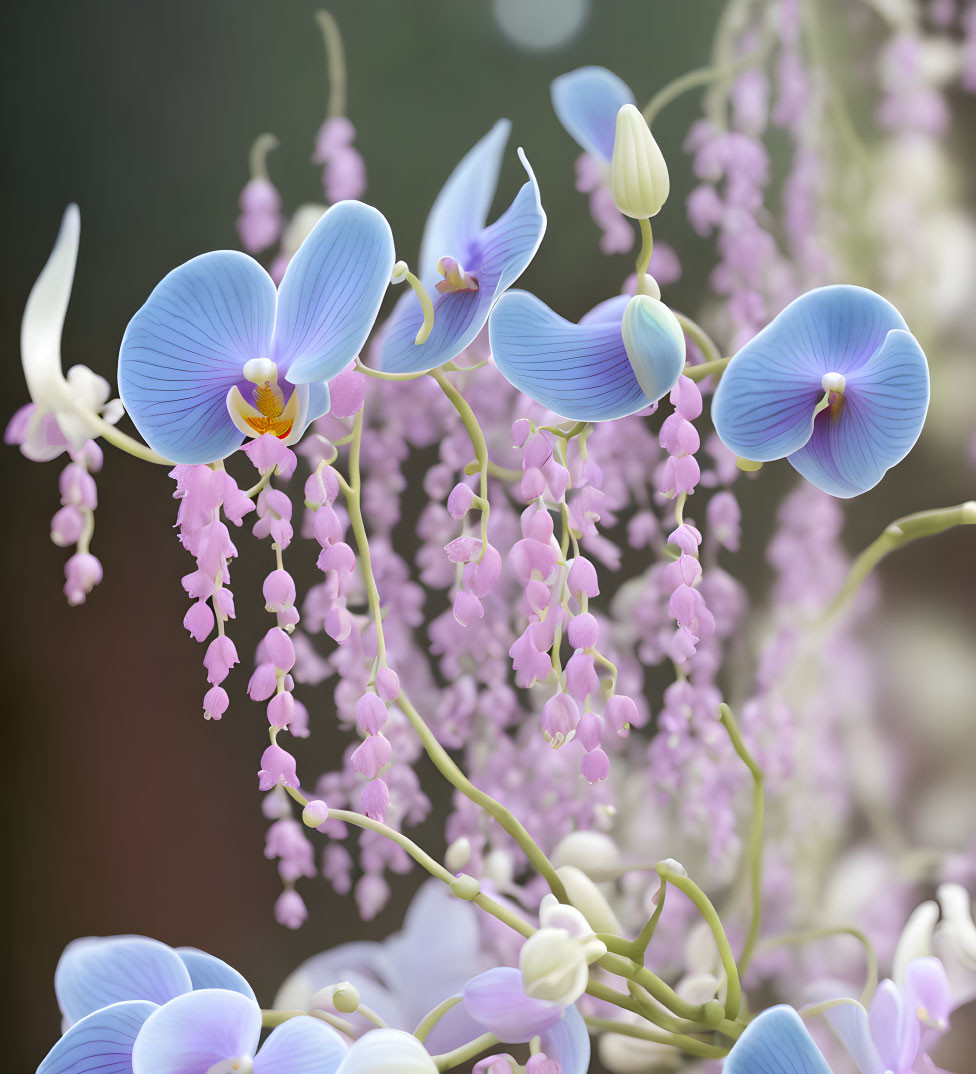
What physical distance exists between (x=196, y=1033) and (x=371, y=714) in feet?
0.55

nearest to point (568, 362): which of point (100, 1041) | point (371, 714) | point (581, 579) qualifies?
point (581, 579)

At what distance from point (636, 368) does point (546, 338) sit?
0.06 metres

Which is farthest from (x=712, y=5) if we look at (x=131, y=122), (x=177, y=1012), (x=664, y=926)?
(x=177, y=1012)

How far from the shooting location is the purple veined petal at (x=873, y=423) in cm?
48

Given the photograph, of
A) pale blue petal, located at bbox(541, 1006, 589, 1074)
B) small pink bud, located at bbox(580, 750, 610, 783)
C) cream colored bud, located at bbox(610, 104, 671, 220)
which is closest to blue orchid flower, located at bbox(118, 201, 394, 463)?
cream colored bud, located at bbox(610, 104, 671, 220)

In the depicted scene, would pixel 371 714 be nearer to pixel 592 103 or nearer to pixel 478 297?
pixel 478 297

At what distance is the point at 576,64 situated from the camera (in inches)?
43.7

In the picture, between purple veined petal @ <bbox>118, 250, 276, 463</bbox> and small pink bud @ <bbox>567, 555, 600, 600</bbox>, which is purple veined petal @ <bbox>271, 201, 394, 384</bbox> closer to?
purple veined petal @ <bbox>118, 250, 276, 463</bbox>

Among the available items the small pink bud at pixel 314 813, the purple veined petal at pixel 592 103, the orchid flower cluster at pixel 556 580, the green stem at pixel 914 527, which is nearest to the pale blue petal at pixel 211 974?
the orchid flower cluster at pixel 556 580

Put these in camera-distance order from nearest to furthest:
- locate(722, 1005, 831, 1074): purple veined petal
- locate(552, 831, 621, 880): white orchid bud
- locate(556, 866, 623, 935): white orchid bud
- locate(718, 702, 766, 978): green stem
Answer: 1. locate(722, 1005, 831, 1074): purple veined petal
2. locate(718, 702, 766, 978): green stem
3. locate(556, 866, 623, 935): white orchid bud
4. locate(552, 831, 621, 880): white orchid bud

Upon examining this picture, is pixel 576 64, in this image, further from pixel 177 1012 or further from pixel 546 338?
pixel 177 1012

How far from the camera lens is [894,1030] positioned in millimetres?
558

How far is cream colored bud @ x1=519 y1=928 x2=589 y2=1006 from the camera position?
0.46 m

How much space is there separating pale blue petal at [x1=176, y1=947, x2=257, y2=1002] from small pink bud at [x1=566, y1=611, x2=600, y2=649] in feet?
0.86
